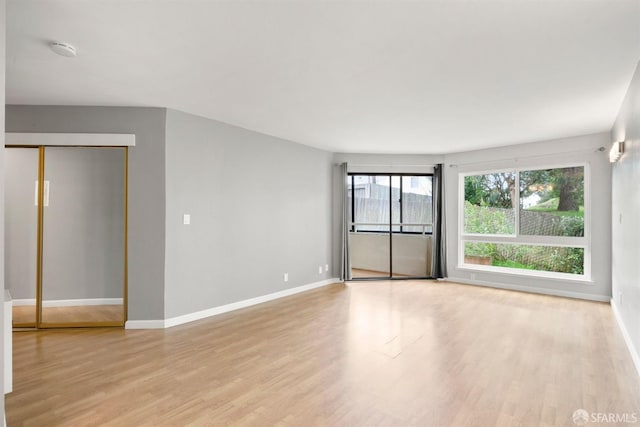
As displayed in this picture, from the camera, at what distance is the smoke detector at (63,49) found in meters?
2.47

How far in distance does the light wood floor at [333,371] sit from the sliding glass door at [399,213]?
2579mm

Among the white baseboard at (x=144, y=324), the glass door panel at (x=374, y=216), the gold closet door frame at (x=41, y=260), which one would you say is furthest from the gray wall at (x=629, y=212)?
the gold closet door frame at (x=41, y=260)

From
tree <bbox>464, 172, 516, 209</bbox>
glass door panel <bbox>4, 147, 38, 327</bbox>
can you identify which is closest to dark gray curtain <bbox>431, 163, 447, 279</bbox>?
tree <bbox>464, 172, 516, 209</bbox>

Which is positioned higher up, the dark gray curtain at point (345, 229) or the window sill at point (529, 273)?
the dark gray curtain at point (345, 229)

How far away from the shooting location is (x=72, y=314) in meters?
4.05

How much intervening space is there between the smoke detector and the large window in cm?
633

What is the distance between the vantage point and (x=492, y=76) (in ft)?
9.81

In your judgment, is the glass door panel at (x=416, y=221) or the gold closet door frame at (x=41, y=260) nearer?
the gold closet door frame at (x=41, y=260)

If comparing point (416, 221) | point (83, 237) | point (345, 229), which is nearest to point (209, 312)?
point (83, 237)

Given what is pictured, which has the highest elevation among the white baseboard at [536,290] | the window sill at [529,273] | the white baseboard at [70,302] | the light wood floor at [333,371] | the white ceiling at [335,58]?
the white ceiling at [335,58]

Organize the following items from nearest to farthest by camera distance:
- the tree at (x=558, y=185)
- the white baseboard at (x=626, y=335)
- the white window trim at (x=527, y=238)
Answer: the white baseboard at (x=626, y=335), the white window trim at (x=527, y=238), the tree at (x=558, y=185)

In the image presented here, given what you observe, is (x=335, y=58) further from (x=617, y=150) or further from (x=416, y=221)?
(x=416, y=221)

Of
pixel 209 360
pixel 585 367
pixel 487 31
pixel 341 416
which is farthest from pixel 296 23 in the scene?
pixel 585 367

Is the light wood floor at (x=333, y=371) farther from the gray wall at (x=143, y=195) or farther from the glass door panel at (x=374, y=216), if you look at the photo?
the glass door panel at (x=374, y=216)
